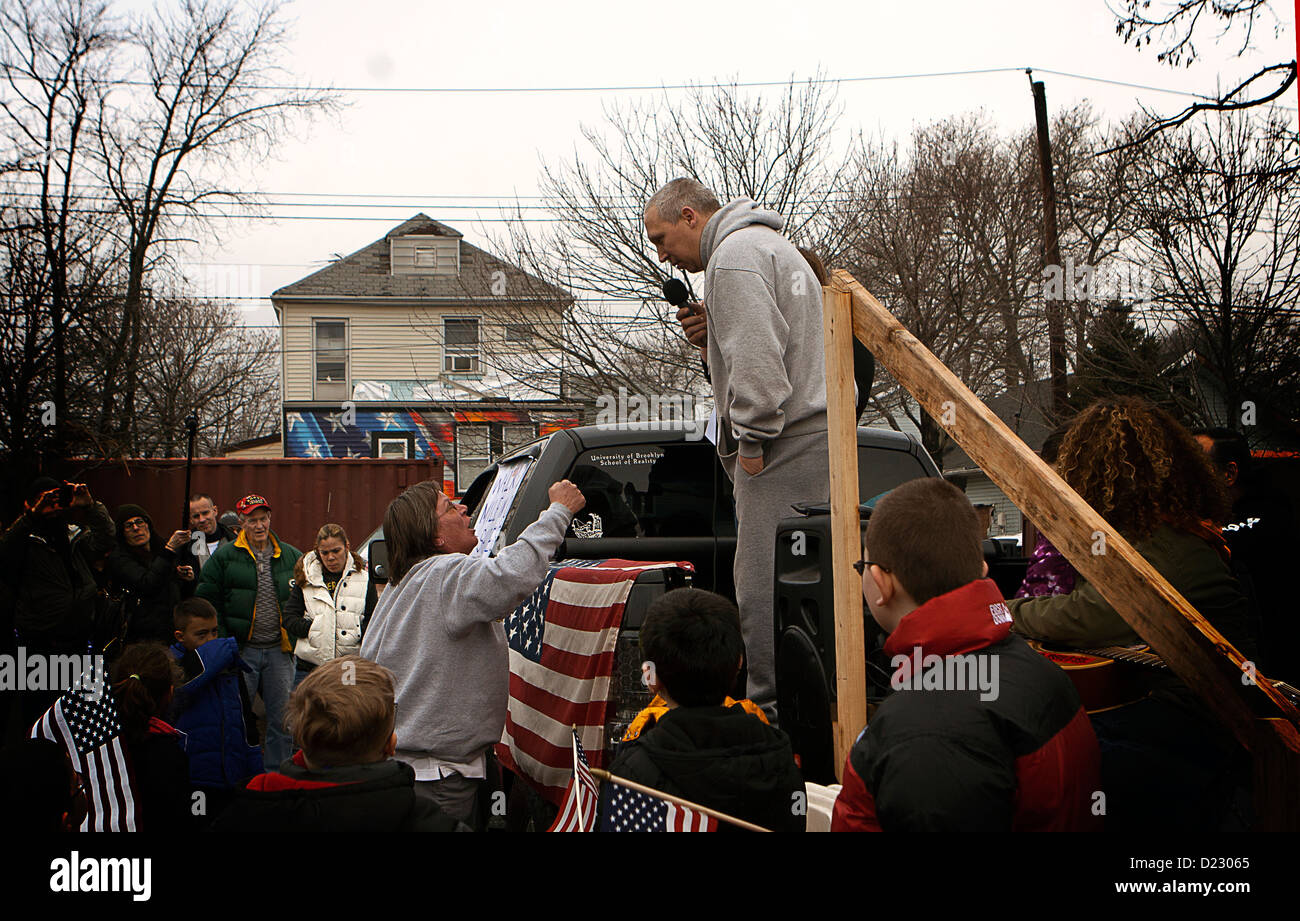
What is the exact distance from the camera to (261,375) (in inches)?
1884

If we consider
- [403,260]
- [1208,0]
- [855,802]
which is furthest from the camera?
[403,260]

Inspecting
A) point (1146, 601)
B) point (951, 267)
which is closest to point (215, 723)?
point (1146, 601)

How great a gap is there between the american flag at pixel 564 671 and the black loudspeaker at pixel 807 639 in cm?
48

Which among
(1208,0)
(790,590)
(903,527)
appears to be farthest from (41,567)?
(1208,0)

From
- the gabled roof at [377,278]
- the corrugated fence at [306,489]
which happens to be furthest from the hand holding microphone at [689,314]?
the gabled roof at [377,278]

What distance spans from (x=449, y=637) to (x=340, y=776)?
1.06 m

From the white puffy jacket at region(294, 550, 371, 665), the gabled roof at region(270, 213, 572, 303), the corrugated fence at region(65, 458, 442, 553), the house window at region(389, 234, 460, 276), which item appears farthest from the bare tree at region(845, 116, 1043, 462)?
the house window at region(389, 234, 460, 276)

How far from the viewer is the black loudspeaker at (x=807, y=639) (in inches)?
125

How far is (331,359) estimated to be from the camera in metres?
37.1

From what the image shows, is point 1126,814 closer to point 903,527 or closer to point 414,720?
point 903,527

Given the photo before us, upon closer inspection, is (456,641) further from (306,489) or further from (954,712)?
(306,489)

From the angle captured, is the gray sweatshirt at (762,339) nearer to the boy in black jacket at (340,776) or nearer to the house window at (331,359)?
the boy in black jacket at (340,776)
